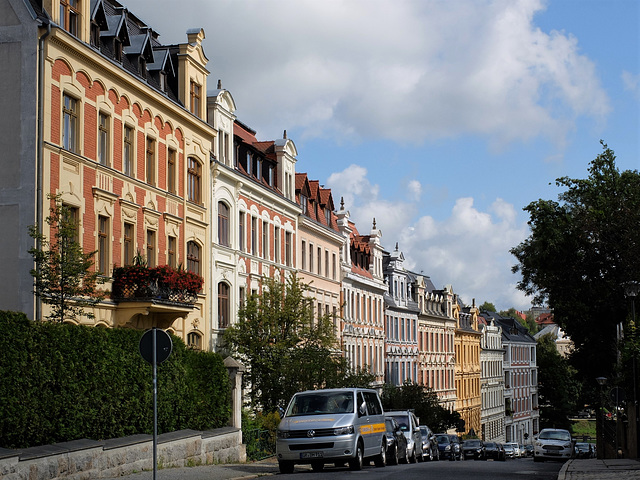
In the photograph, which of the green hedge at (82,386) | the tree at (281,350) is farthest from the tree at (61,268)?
the tree at (281,350)

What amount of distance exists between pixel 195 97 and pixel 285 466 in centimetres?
1901

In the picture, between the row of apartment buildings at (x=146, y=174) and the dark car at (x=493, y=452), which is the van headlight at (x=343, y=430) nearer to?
the row of apartment buildings at (x=146, y=174)

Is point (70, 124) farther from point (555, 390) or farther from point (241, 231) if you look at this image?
point (555, 390)

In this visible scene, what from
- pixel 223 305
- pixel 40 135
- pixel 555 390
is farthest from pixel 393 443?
pixel 555 390

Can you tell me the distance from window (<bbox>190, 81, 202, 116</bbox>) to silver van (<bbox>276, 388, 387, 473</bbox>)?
16866 millimetres

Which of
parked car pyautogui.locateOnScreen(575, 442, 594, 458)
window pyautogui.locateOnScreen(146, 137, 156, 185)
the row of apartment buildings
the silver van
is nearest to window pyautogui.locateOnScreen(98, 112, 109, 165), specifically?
the row of apartment buildings

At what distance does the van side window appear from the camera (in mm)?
23891

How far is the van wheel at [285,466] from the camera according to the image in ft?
72.6

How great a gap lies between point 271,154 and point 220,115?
8358mm

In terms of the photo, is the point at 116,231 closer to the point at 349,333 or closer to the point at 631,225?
the point at 631,225

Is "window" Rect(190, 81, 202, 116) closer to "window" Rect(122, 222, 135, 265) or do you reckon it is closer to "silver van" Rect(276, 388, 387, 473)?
"window" Rect(122, 222, 135, 265)

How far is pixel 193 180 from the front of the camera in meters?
37.4

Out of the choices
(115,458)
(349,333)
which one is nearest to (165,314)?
(115,458)

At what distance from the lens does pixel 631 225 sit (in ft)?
140
